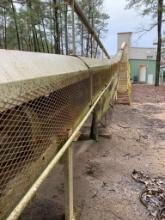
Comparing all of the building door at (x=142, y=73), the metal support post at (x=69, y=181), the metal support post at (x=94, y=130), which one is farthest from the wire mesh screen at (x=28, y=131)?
the building door at (x=142, y=73)

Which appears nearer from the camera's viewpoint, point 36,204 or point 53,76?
point 53,76

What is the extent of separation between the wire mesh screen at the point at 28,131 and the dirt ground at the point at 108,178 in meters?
1.09

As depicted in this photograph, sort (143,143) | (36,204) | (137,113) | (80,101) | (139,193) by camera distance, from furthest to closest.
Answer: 1. (137,113)
2. (143,143)
3. (139,193)
4. (36,204)
5. (80,101)

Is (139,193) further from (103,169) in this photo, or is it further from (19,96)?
(19,96)

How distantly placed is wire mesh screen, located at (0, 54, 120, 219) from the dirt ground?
3.56 feet

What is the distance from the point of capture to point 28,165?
45.8 inches

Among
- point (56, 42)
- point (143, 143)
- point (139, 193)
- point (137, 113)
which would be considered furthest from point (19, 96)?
point (137, 113)

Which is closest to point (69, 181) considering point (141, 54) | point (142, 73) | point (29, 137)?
point (29, 137)

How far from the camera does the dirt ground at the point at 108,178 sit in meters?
2.48

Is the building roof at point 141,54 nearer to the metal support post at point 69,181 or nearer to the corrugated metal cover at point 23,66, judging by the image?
the metal support post at point 69,181

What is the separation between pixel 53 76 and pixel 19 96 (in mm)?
386

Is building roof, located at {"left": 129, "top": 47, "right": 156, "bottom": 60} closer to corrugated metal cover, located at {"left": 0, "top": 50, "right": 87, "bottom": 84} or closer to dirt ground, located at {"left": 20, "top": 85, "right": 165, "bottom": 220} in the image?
dirt ground, located at {"left": 20, "top": 85, "right": 165, "bottom": 220}

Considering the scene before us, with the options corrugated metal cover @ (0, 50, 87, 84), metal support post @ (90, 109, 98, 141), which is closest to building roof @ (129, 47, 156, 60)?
metal support post @ (90, 109, 98, 141)

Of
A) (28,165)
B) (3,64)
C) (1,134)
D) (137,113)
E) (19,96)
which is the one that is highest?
(3,64)
